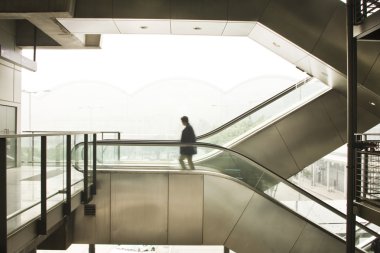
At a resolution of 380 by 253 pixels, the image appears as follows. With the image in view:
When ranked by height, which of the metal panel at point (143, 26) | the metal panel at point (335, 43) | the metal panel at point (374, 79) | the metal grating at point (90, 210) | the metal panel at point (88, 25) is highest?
the metal panel at point (143, 26)

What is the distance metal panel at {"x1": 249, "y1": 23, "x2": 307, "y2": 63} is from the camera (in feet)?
26.8

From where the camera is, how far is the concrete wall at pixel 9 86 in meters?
9.55

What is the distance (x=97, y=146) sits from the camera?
7.16 meters

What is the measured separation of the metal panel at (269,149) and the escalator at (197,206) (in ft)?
10.5

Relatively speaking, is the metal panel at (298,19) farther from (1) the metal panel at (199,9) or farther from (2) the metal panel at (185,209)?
(2) the metal panel at (185,209)

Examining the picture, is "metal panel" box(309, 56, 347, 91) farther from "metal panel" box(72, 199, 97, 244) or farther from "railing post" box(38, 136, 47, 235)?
"railing post" box(38, 136, 47, 235)

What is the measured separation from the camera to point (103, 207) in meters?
7.12

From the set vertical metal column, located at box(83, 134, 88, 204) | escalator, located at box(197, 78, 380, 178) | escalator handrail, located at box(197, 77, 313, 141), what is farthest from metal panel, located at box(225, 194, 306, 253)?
escalator handrail, located at box(197, 77, 313, 141)

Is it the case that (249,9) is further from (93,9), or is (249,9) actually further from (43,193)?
(43,193)

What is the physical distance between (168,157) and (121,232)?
6.01ft

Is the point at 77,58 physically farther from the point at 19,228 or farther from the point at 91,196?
the point at 19,228

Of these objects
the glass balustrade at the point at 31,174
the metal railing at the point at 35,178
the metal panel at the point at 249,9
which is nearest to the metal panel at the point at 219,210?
the metal railing at the point at 35,178

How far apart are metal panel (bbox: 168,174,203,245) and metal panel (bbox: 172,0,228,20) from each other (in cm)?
357

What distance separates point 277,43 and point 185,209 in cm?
477
